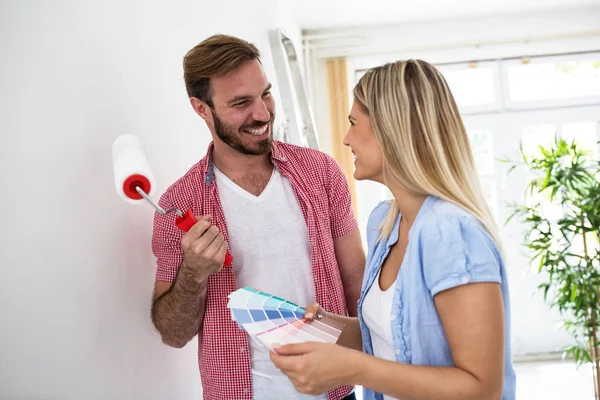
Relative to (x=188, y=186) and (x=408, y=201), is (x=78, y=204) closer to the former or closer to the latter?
(x=188, y=186)

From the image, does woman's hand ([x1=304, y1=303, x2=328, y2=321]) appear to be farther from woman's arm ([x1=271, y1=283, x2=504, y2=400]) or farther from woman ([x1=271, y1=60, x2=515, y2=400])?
woman's arm ([x1=271, y1=283, x2=504, y2=400])

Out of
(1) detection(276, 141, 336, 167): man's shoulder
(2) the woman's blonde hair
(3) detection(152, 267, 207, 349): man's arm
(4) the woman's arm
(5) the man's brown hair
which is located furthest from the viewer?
(1) detection(276, 141, 336, 167): man's shoulder

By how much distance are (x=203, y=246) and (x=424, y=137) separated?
0.55m

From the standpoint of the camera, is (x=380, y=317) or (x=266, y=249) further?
(x=266, y=249)

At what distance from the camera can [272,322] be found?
1279 millimetres

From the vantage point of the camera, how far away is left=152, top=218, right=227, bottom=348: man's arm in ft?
4.82

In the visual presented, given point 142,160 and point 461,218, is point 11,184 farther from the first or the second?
point 461,218

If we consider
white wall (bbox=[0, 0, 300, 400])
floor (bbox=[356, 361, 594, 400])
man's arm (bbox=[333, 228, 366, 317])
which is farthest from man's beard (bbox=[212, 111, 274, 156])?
floor (bbox=[356, 361, 594, 400])

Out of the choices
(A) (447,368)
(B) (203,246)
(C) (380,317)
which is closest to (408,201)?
(C) (380,317)

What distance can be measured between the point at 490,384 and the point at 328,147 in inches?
204

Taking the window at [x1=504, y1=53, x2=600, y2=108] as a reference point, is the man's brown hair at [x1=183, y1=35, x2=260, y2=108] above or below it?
below

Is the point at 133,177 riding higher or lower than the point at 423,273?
higher

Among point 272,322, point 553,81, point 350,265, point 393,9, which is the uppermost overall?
point 393,9

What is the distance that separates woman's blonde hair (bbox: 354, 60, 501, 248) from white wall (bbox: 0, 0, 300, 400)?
0.69 meters
